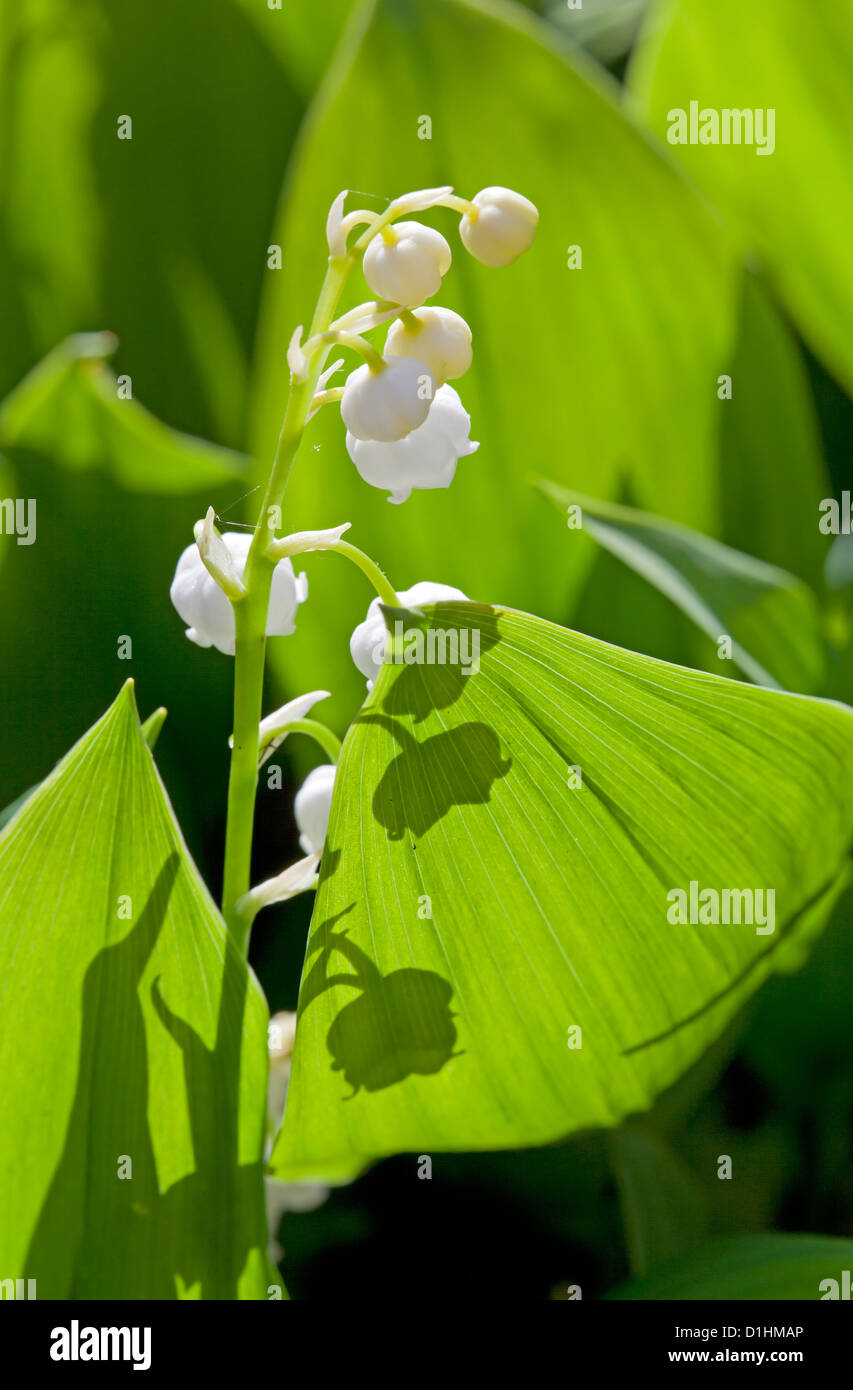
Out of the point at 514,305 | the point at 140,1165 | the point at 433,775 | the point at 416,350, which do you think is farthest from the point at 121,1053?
the point at 514,305

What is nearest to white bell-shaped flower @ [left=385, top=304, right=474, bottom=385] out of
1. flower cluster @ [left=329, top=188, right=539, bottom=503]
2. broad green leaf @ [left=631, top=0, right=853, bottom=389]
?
flower cluster @ [left=329, top=188, right=539, bottom=503]

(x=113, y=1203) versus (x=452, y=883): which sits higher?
(x=452, y=883)

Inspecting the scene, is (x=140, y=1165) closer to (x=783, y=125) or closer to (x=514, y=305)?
(x=514, y=305)

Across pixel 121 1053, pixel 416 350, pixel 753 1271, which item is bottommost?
pixel 753 1271

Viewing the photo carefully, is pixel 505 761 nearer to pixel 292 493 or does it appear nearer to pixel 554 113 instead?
pixel 292 493

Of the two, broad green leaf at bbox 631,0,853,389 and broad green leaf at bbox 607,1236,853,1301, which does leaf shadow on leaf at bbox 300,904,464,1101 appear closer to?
broad green leaf at bbox 607,1236,853,1301

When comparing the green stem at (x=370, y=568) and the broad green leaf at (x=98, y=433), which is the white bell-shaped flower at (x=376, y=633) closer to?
the green stem at (x=370, y=568)

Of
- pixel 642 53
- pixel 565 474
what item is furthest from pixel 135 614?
pixel 642 53
